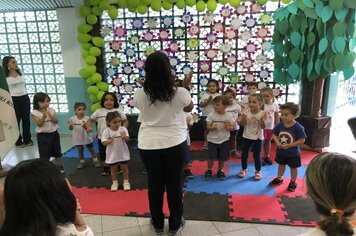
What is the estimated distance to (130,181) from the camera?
3207 millimetres

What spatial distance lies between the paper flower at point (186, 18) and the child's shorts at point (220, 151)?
192 cm

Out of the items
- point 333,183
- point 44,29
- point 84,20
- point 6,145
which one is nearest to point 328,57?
point 333,183

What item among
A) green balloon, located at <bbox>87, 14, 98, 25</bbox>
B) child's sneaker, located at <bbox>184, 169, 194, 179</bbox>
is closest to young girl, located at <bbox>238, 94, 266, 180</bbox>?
child's sneaker, located at <bbox>184, 169, 194, 179</bbox>

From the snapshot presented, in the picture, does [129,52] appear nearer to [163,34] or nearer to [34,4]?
[163,34]

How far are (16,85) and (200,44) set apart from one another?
105 inches

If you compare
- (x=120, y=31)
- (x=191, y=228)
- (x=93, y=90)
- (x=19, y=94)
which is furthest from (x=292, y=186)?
(x=19, y=94)

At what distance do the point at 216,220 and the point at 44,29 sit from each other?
12.7 ft

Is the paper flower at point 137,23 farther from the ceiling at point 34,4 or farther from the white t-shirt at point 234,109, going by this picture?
the white t-shirt at point 234,109

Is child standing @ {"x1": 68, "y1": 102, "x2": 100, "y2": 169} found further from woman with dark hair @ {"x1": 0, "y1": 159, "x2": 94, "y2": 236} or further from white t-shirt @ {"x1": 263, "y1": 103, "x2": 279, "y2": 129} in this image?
woman with dark hair @ {"x1": 0, "y1": 159, "x2": 94, "y2": 236}

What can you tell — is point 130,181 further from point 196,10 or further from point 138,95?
point 196,10

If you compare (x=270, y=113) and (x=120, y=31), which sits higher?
(x=120, y=31)

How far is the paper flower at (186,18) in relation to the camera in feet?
13.7

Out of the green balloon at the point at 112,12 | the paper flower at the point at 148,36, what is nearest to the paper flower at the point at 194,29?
the paper flower at the point at 148,36

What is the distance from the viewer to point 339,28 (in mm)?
3246
